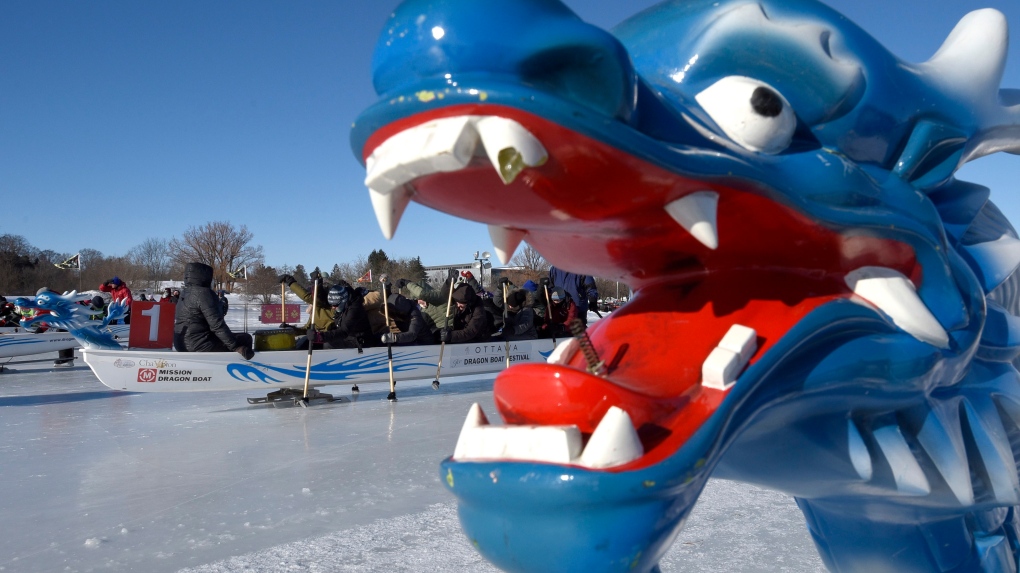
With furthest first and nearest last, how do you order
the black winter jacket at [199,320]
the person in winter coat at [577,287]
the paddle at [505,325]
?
the paddle at [505,325], the person in winter coat at [577,287], the black winter jacket at [199,320]

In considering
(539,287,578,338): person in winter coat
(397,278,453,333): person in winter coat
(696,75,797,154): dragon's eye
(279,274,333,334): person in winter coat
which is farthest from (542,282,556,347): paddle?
(696,75,797,154): dragon's eye

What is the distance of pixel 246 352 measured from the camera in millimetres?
8102

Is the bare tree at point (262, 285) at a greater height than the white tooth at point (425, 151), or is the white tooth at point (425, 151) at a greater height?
the bare tree at point (262, 285)

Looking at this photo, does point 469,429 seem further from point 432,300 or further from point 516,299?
point 432,300

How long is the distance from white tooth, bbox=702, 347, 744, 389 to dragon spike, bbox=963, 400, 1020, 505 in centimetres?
71

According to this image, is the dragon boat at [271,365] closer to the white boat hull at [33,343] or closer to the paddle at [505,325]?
the paddle at [505,325]

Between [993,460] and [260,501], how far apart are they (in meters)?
3.56

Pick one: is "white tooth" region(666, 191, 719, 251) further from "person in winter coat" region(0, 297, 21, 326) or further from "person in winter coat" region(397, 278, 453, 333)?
"person in winter coat" region(0, 297, 21, 326)

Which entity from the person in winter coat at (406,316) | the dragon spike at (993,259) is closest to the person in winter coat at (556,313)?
the person in winter coat at (406,316)

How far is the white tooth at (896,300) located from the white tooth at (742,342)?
0.88 feet

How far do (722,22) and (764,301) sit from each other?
50cm

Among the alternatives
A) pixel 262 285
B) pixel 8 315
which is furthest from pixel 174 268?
pixel 8 315

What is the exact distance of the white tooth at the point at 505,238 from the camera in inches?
48.0

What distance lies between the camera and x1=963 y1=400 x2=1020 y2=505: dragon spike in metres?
1.39
